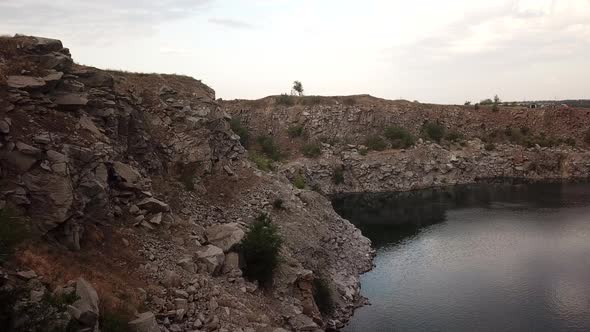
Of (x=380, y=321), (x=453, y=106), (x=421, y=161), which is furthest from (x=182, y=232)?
(x=453, y=106)

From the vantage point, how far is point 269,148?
59719 millimetres

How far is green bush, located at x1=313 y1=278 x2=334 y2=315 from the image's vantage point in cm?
2267

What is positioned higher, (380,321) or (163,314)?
(163,314)

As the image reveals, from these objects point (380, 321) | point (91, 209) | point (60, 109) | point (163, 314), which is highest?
Answer: point (60, 109)

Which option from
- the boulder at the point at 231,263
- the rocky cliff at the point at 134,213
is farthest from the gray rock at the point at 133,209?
the boulder at the point at 231,263

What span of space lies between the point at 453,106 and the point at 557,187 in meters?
21.1

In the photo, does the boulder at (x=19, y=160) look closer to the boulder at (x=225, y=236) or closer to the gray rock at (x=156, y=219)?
the gray rock at (x=156, y=219)

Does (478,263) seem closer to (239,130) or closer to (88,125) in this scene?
(88,125)

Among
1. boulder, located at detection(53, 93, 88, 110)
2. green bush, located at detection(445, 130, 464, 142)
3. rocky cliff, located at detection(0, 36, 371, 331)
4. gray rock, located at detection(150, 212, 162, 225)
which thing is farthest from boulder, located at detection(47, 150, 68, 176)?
green bush, located at detection(445, 130, 464, 142)

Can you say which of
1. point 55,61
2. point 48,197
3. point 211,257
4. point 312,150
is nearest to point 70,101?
point 55,61

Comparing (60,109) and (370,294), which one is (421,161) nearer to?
(370,294)

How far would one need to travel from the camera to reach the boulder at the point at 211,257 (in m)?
18.5

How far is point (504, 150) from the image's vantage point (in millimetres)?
64125

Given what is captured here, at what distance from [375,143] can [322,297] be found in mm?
42118
